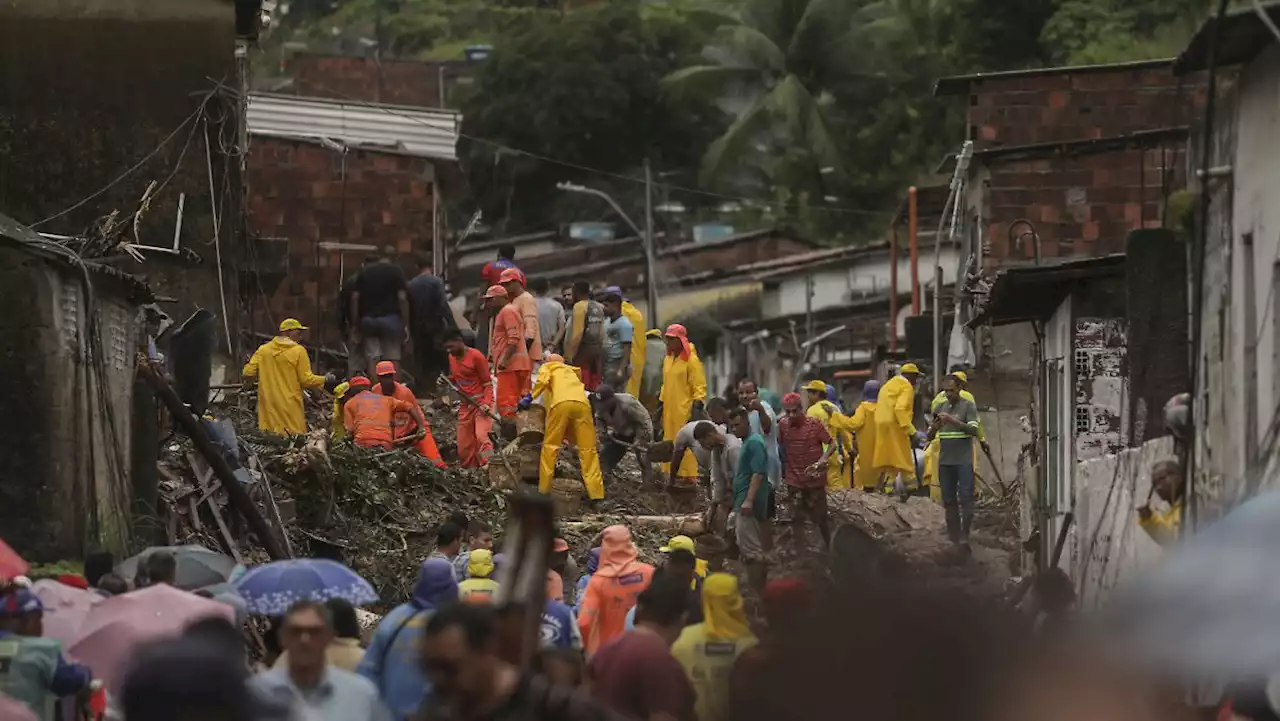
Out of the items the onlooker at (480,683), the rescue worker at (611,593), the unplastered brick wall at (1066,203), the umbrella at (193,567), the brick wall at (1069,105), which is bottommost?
the rescue worker at (611,593)

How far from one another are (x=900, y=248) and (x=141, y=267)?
22785 mm

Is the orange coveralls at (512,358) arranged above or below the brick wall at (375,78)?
below

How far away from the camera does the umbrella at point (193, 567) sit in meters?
12.9

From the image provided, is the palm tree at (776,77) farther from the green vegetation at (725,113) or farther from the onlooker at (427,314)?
the onlooker at (427,314)

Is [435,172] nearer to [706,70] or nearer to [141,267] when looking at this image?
[141,267]

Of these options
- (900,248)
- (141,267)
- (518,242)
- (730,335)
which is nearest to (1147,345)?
(141,267)

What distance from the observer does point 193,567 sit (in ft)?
43.3

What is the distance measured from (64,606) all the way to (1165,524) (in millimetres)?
5847

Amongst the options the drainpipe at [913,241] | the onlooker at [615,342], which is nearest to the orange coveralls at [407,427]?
the onlooker at [615,342]

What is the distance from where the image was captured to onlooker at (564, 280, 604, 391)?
77.7 ft

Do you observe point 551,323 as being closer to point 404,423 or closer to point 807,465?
point 404,423

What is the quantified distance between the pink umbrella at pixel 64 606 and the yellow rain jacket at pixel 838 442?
1338cm

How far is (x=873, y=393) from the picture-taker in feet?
88.8

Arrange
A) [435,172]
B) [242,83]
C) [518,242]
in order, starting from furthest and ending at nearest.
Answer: [518,242]
[435,172]
[242,83]
